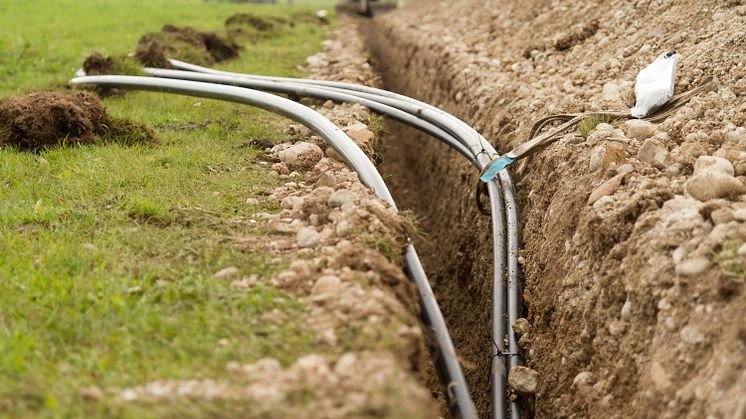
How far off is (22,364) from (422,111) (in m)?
3.83

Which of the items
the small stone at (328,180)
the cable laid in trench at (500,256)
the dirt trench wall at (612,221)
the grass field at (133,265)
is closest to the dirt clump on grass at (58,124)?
the grass field at (133,265)

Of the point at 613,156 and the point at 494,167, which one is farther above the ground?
the point at 613,156

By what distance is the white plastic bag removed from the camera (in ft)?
15.3

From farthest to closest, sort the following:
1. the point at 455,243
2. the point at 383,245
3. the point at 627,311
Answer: the point at 455,243 < the point at 383,245 < the point at 627,311

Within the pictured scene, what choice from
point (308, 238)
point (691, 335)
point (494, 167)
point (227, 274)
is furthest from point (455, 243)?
point (691, 335)

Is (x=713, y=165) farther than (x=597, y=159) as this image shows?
No

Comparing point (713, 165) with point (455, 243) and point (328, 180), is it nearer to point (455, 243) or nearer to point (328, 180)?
point (328, 180)

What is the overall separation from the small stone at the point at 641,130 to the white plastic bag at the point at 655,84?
0.25 metres

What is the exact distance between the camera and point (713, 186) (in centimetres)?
340

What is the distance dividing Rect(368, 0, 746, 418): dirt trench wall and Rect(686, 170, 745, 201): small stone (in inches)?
0.5

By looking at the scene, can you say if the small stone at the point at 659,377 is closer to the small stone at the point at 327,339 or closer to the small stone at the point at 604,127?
the small stone at the point at 327,339

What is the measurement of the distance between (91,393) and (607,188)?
2716 millimetres

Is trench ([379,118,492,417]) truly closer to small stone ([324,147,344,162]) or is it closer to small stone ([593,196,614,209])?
small stone ([324,147,344,162])

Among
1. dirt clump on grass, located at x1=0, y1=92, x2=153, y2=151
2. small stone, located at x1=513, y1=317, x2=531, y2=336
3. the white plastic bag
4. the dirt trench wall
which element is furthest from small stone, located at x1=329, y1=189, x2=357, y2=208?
dirt clump on grass, located at x1=0, y1=92, x2=153, y2=151
